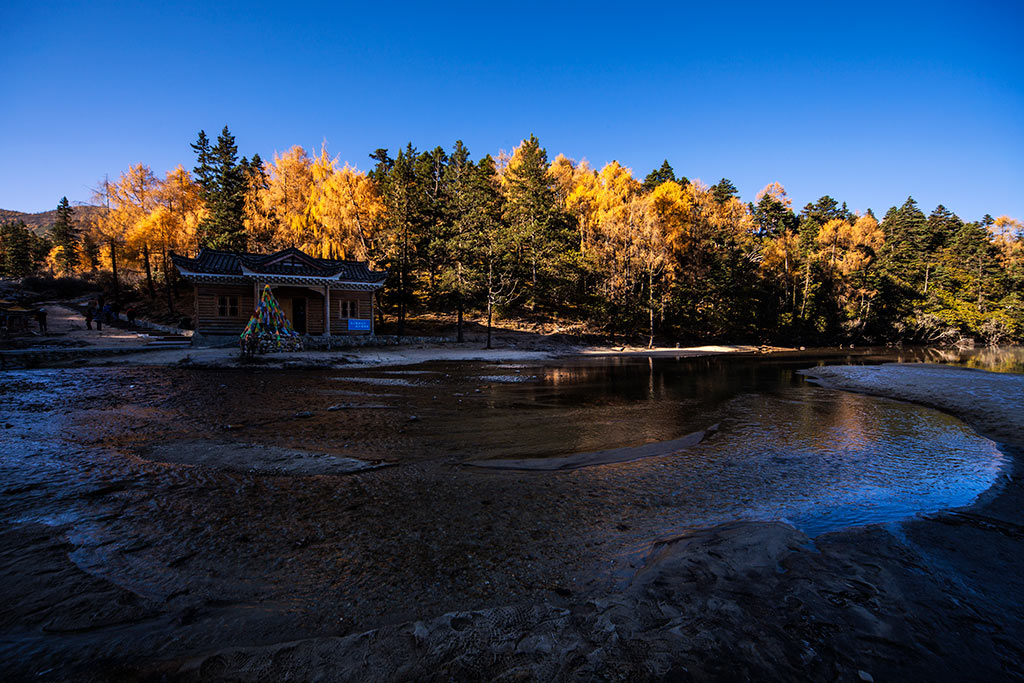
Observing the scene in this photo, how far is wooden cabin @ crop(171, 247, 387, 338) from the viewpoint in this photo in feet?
86.5

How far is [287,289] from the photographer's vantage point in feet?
95.8

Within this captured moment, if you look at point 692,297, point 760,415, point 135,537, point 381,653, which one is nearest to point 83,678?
point 381,653

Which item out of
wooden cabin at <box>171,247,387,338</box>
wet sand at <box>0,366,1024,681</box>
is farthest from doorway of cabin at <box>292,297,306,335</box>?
wet sand at <box>0,366,1024,681</box>

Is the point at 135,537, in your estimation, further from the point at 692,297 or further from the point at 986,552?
the point at 692,297

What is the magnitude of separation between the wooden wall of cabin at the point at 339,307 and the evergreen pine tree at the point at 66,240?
5988cm

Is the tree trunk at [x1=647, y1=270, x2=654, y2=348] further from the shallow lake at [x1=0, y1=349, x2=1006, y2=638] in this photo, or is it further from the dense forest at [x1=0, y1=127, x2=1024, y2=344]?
the shallow lake at [x1=0, y1=349, x2=1006, y2=638]

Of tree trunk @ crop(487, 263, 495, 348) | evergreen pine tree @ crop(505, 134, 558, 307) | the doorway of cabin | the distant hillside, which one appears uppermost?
the distant hillside

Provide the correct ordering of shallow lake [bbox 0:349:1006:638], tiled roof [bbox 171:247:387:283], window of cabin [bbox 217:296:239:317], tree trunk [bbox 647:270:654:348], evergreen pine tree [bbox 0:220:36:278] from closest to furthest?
1. shallow lake [bbox 0:349:1006:638]
2. tiled roof [bbox 171:247:387:283]
3. window of cabin [bbox 217:296:239:317]
4. tree trunk [bbox 647:270:654:348]
5. evergreen pine tree [bbox 0:220:36:278]

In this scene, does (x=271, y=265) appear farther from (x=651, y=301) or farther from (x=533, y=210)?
(x=651, y=301)

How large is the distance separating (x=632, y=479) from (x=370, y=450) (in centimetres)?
382

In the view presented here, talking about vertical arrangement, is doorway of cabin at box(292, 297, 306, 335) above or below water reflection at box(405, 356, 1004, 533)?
above

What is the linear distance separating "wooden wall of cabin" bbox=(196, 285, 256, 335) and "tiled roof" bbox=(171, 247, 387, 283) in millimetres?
1205

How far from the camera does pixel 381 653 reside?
2.22 meters

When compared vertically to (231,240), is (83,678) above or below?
below
